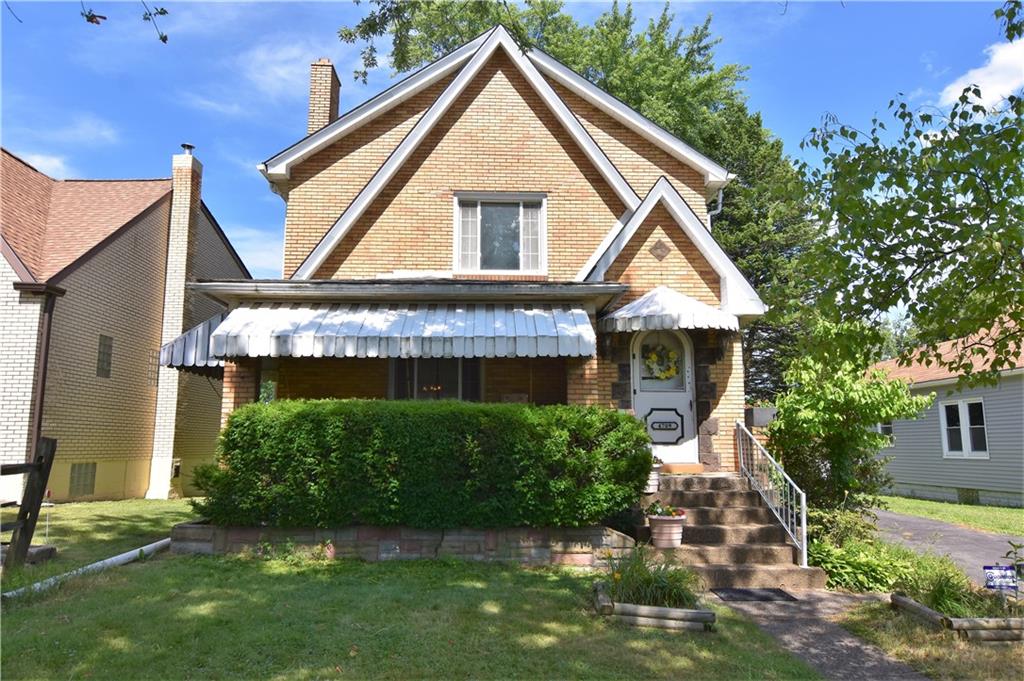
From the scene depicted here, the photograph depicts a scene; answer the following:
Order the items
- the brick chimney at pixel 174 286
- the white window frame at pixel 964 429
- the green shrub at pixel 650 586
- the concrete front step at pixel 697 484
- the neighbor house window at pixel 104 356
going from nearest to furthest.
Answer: the green shrub at pixel 650 586 < the concrete front step at pixel 697 484 < the neighbor house window at pixel 104 356 < the brick chimney at pixel 174 286 < the white window frame at pixel 964 429

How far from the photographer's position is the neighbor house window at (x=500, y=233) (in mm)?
13680

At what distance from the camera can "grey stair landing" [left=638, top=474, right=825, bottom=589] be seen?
27.6ft

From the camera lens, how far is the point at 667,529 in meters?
8.92

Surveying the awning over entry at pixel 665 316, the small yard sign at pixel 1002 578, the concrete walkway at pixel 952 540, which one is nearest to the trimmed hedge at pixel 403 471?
the awning over entry at pixel 665 316

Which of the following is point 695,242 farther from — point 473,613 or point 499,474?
point 473,613

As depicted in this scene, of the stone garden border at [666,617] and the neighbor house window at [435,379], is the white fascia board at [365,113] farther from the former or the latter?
the stone garden border at [666,617]

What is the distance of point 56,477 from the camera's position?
587 inches

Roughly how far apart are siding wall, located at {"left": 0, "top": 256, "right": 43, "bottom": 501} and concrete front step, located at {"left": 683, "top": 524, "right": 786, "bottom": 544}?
13.8 m

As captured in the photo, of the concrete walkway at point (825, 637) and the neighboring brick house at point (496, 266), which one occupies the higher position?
the neighboring brick house at point (496, 266)

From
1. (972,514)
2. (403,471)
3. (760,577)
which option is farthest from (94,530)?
(972,514)

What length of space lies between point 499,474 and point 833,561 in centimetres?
464

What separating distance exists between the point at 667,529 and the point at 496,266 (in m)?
6.83

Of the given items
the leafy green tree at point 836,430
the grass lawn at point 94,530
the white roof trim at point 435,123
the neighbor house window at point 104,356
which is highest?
the white roof trim at point 435,123

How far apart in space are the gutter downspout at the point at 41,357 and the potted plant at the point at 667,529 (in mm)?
13163
